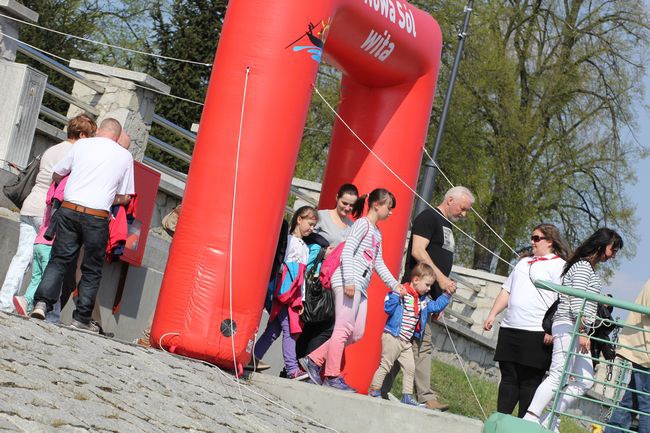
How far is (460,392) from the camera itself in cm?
1544

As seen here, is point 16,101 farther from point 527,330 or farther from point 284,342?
point 527,330

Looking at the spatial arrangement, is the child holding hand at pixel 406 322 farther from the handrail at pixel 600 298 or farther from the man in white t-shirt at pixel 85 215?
the man in white t-shirt at pixel 85 215

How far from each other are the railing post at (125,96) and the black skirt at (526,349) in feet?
17.5

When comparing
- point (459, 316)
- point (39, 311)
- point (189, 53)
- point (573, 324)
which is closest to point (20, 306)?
point (39, 311)

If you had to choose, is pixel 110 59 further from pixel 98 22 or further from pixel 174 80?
pixel 174 80

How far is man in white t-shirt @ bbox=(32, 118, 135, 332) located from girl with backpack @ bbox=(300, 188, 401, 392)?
1751 millimetres

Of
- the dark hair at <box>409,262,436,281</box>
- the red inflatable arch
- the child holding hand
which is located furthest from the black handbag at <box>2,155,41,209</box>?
the dark hair at <box>409,262,436,281</box>

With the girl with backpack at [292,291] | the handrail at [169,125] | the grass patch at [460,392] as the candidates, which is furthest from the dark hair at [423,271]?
the handrail at [169,125]

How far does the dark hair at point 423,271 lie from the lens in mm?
10086

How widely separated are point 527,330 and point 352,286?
1.32 meters

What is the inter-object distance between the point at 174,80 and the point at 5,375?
635 inches

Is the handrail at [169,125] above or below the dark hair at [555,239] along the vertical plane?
above

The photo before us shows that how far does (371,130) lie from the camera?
36.6 ft

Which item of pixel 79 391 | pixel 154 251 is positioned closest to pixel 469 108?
pixel 154 251
